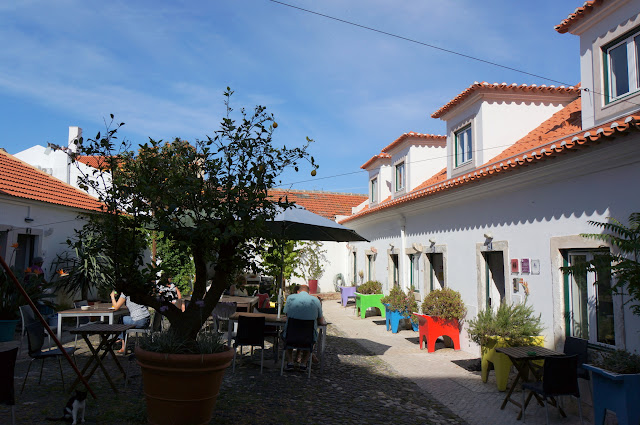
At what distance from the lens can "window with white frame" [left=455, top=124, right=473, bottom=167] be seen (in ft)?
34.1

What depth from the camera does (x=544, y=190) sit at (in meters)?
6.75

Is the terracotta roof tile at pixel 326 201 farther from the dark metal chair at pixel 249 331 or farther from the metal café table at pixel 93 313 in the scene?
the dark metal chair at pixel 249 331

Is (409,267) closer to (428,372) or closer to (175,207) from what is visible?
(428,372)

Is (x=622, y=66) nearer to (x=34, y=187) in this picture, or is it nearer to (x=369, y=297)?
(x=369, y=297)

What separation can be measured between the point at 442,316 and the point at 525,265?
2232 millimetres

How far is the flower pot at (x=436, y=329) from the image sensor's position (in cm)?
884

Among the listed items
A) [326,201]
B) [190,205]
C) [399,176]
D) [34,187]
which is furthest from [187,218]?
[326,201]

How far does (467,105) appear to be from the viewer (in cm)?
1030

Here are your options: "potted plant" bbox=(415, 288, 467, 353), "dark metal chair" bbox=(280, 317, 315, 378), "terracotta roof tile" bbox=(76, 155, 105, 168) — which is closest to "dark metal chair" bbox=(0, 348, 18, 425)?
"terracotta roof tile" bbox=(76, 155, 105, 168)

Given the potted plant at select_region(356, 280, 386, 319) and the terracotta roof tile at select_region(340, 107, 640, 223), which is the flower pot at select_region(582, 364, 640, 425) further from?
the potted plant at select_region(356, 280, 386, 319)

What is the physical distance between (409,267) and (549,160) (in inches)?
257

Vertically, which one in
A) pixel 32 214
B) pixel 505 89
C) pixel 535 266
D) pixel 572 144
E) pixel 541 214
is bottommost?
pixel 535 266

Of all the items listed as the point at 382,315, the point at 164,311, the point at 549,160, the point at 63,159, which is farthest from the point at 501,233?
the point at 63,159

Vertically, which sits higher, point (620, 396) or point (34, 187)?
point (34, 187)
